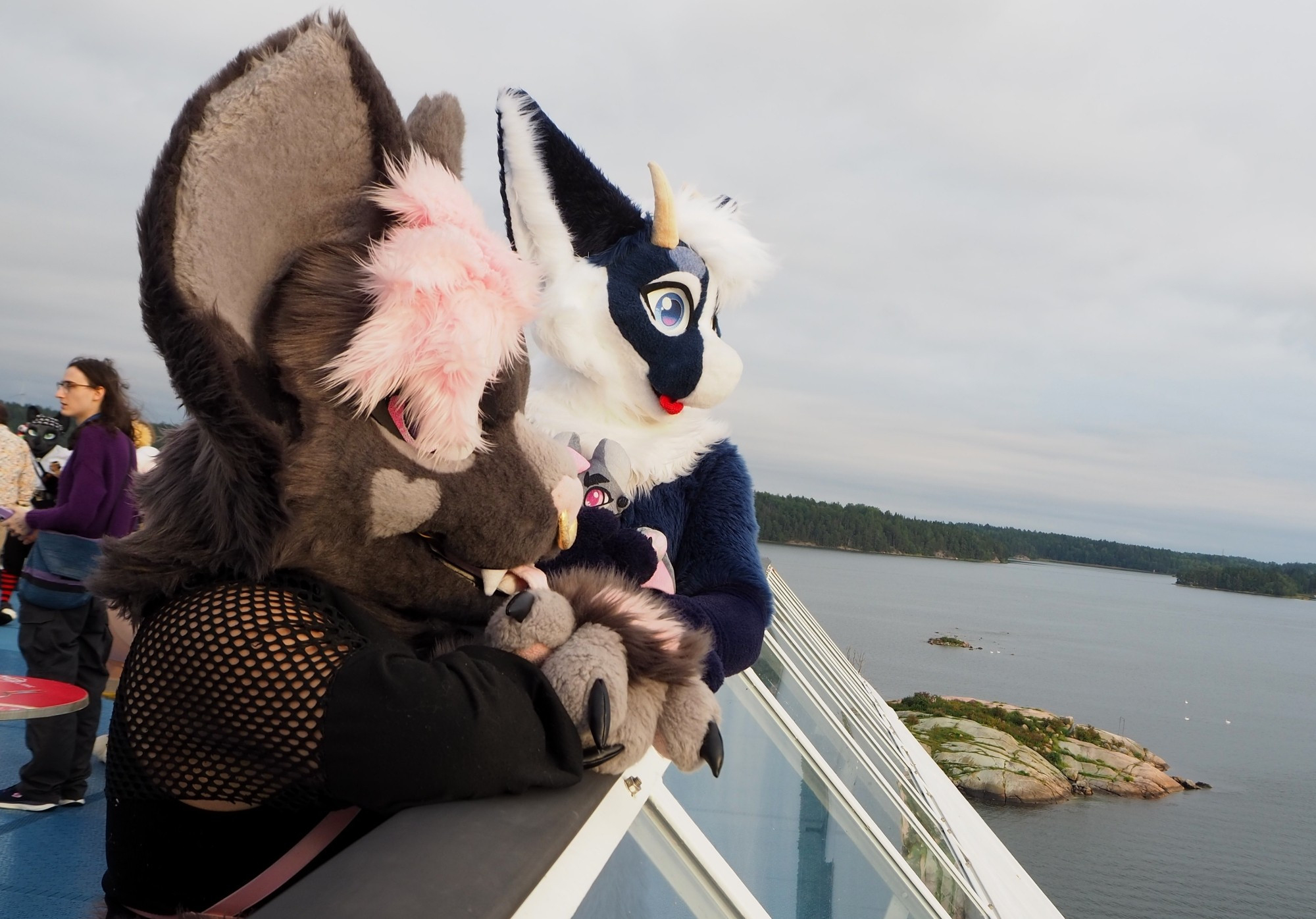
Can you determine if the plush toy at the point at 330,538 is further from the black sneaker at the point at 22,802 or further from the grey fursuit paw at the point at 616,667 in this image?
the black sneaker at the point at 22,802

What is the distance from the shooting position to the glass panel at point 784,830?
2.17m

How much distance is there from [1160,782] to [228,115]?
29961mm

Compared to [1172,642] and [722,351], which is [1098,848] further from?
[1172,642]

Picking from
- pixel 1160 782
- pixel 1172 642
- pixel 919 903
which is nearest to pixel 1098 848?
pixel 1160 782

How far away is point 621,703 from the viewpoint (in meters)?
1.23

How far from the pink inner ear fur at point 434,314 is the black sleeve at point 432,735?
325mm

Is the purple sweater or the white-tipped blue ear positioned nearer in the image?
the white-tipped blue ear

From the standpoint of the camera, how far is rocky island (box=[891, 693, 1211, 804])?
21.3m

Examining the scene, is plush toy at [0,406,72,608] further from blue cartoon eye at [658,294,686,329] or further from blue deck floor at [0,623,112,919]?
blue cartoon eye at [658,294,686,329]

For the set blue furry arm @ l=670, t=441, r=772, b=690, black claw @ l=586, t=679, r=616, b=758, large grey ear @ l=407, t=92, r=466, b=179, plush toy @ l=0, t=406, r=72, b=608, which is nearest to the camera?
black claw @ l=586, t=679, r=616, b=758

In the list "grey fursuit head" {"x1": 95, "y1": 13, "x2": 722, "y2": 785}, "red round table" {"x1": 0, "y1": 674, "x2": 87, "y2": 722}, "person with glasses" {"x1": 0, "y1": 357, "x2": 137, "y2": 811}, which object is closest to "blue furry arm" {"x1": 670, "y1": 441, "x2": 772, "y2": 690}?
"grey fursuit head" {"x1": 95, "y1": 13, "x2": 722, "y2": 785}

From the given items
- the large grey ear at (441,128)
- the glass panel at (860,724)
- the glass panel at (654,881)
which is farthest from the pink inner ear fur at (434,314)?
the glass panel at (860,724)

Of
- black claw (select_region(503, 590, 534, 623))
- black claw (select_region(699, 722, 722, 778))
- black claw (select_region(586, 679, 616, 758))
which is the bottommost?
black claw (select_region(699, 722, 722, 778))

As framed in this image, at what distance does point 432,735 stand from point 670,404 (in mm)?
1710
